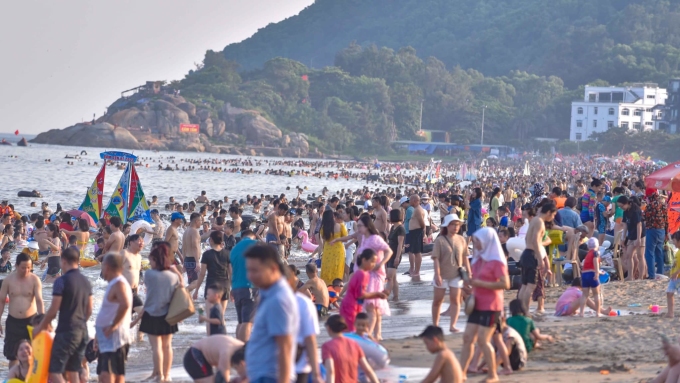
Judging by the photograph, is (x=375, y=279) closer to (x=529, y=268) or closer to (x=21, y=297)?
(x=529, y=268)

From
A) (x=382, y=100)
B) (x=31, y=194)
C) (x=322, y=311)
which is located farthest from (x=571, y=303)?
(x=382, y=100)

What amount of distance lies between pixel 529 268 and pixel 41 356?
17.7ft

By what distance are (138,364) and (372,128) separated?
127553mm

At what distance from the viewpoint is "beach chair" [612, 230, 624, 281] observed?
13.9 meters

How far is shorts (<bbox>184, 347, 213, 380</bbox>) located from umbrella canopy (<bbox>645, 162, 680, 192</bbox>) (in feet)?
32.3

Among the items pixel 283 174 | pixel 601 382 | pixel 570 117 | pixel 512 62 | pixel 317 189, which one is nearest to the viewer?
pixel 601 382

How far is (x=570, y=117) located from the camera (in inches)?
4865

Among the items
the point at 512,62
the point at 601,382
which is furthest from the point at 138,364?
the point at 512,62

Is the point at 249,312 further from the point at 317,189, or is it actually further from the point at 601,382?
the point at 317,189

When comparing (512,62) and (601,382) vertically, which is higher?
(512,62)

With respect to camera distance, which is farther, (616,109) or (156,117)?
(156,117)

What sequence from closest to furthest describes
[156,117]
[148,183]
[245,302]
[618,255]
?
[245,302] < [618,255] < [148,183] < [156,117]

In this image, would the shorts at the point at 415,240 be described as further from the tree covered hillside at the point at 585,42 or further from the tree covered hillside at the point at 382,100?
the tree covered hillside at the point at 585,42

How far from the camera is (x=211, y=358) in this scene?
689 centimetres
